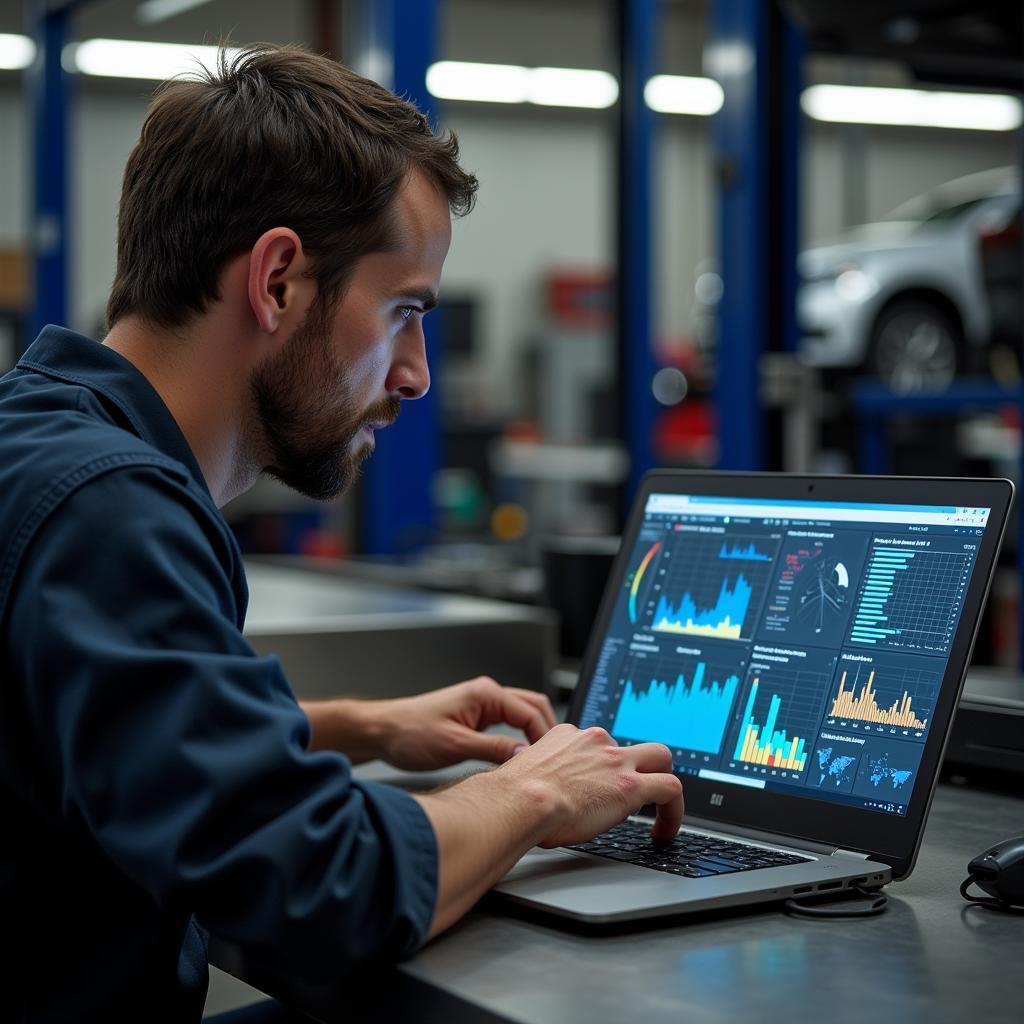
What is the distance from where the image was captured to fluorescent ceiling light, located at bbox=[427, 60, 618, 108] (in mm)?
12016

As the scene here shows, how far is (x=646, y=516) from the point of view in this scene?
4.74 ft

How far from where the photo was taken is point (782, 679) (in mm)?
1242

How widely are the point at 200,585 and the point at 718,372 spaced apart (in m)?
2.79

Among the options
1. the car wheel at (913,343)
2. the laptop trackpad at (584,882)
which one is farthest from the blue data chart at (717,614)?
the car wheel at (913,343)

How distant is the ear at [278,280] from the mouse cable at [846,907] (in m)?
0.53

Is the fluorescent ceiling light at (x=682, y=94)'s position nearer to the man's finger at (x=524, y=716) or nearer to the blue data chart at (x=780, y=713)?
the man's finger at (x=524, y=716)

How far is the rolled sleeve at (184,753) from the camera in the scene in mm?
853

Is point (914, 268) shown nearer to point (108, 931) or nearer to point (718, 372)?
point (718, 372)

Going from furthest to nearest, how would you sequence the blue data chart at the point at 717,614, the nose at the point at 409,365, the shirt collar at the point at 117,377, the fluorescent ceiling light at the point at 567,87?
the fluorescent ceiling light at the point at 567,87
the blue data chart at the point at 717,614
the nose at the point at 409,365
the shirt collar at the point at 117,377

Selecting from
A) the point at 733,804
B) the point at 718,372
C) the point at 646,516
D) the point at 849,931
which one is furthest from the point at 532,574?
the point at 849,931

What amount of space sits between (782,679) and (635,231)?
Result: 13.3 feet

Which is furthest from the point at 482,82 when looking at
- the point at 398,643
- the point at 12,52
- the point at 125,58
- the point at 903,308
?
the point at 398,643

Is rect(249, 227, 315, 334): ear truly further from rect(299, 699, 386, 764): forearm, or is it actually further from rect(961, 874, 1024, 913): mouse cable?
rect(961, 874, 1024, 913): mouse cable

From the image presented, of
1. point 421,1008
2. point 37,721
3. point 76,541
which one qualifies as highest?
point 76,541
